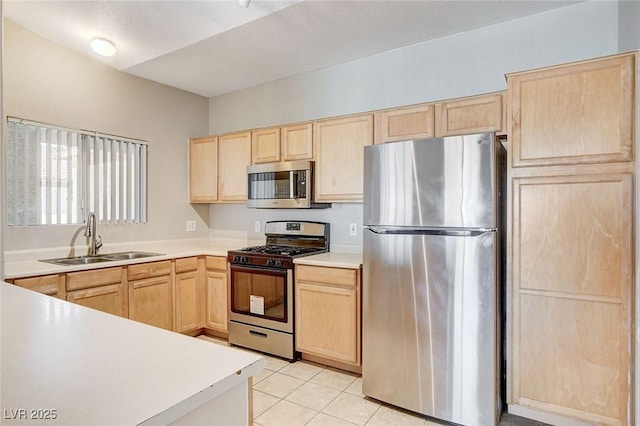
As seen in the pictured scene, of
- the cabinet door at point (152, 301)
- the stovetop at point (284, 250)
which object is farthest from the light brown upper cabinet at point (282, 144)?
the cabinet door at point (152, 301)

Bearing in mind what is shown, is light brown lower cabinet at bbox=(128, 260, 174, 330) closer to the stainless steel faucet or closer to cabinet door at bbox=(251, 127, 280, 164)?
the stainless steel faucet

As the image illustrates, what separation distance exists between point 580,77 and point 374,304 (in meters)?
1.72

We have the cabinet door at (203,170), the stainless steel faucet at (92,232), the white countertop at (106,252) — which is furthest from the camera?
the cabinet door at (203,170)

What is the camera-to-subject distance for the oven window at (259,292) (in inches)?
115

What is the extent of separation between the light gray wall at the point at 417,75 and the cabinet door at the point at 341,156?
0.31m

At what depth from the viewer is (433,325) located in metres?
2.06

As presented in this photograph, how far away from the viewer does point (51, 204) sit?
292 centimetres

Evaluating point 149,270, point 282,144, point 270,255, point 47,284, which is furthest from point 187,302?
point 282,144

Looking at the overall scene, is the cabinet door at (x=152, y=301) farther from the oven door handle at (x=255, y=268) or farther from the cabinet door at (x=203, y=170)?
the cabinet door at (x=203, y=170)

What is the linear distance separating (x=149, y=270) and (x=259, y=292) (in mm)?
955

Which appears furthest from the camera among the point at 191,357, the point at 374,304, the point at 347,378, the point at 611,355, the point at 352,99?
the point at 352,99

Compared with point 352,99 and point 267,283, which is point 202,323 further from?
point 352,99

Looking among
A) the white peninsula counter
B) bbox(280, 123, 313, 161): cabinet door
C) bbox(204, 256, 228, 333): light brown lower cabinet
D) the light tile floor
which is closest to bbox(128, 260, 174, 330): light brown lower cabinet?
bbox(204, 256, 228, 333): light brown lower cabinet

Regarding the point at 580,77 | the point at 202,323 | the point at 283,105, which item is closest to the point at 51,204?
the point at 202,323
